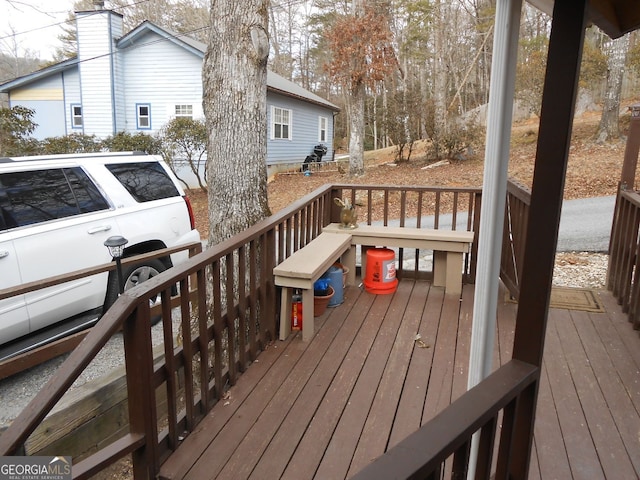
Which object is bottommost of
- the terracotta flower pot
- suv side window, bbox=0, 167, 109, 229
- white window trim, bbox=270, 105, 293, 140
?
the terracotta flower pot

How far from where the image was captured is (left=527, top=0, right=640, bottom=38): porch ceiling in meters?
1.65

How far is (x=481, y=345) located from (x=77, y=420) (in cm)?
256

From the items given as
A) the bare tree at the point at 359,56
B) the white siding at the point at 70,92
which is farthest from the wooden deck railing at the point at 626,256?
the white siding at the point at 70,92

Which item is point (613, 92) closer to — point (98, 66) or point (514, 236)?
Result: point (514, 236)

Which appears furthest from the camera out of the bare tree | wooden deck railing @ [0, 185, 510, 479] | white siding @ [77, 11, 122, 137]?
white siding @ [77, 11, 122, 137]

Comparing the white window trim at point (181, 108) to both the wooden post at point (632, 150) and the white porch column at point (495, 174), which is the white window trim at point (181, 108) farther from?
the white porch column at point (495, 174)

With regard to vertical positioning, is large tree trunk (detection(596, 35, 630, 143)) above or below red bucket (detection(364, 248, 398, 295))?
above

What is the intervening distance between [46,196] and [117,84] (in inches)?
A: 465

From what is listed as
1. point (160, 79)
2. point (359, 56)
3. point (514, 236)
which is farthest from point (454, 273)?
point (160, 79)

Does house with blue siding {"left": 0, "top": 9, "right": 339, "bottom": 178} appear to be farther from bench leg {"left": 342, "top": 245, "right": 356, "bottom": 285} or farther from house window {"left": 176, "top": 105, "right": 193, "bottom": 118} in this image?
bench leg {"left": 342, "top": 245, "right": 356, "bottom": 285}

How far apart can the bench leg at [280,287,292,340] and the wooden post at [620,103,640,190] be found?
2.84 m

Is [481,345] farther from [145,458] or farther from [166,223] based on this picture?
[166,223]

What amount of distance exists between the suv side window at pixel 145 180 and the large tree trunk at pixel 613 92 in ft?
37.8

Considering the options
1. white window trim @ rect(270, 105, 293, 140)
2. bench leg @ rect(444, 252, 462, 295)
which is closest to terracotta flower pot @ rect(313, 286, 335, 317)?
bench leg @ rect(444, 252, 462, 295)
